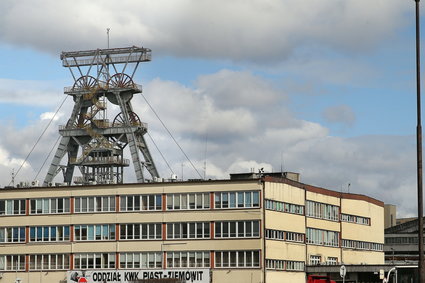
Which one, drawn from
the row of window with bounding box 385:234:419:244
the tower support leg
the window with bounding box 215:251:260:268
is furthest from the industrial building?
the row of window with bounding box 385:234:419:244

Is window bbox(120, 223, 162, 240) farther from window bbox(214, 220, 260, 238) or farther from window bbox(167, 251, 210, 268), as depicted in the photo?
window bbox(214, 220, 260, 238)

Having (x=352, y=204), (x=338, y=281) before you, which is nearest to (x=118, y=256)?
(x=338, y=281)

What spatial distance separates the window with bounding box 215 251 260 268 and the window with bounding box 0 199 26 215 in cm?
2583

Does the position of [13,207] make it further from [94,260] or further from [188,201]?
[188,201]

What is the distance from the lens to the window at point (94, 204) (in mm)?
106188

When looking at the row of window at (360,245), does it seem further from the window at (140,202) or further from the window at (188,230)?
the window at (140,202)

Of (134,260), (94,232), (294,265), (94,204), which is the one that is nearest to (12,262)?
(94,232)

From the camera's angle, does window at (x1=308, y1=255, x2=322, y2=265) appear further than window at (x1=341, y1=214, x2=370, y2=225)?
No

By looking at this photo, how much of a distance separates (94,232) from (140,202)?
6982 millimetres

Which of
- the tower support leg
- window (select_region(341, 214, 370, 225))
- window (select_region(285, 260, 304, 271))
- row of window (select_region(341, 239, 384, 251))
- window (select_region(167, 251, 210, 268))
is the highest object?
the tower support leg

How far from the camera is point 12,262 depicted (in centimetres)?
11012

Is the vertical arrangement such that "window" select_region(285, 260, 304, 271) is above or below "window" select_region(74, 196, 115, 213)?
below

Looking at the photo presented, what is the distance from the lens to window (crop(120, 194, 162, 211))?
104 metres

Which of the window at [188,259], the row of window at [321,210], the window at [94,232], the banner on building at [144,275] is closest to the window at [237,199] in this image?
the window at [188,259]
